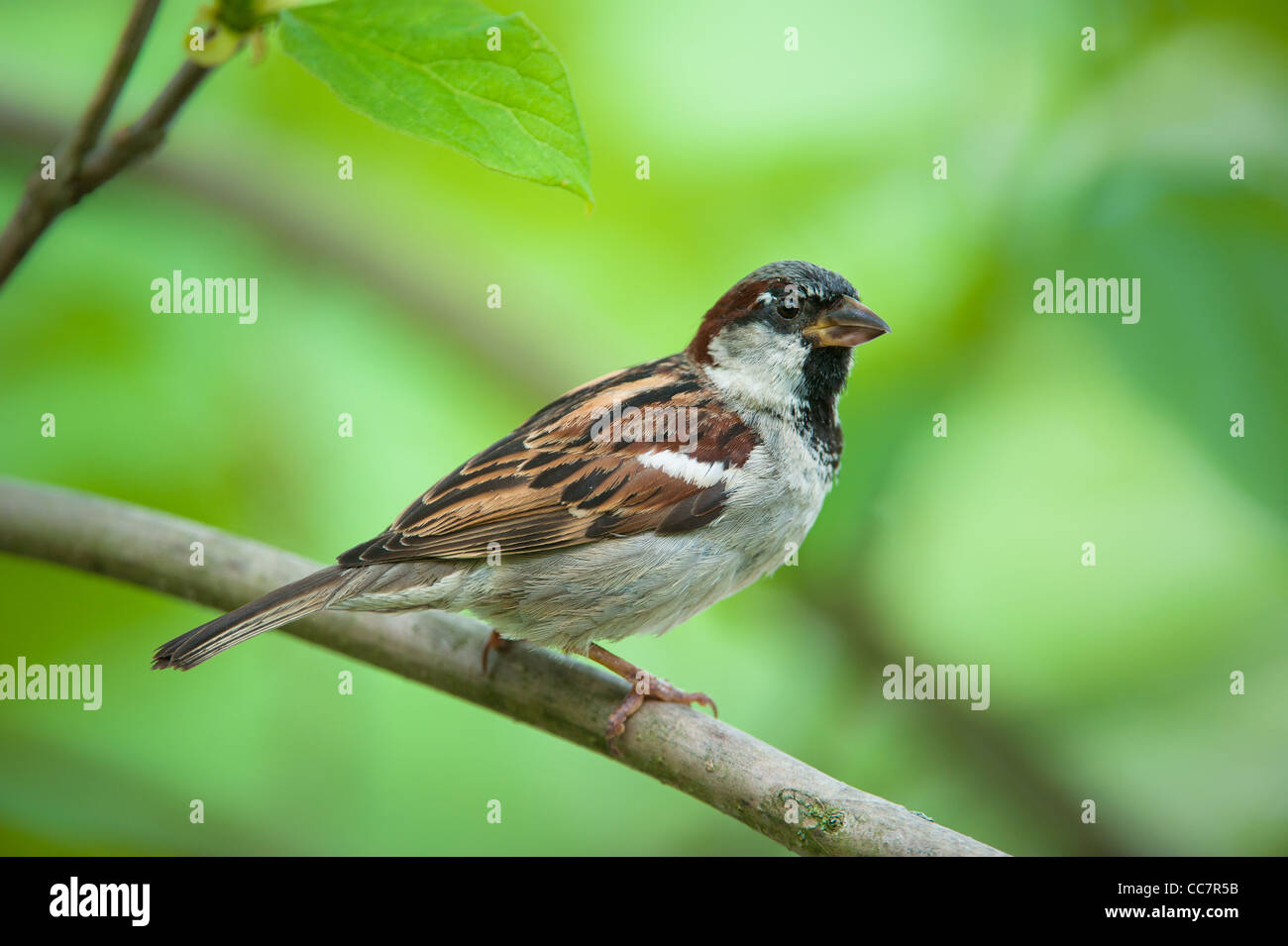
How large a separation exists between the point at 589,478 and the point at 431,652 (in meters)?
0.71

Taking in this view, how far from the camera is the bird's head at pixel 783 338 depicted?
3.54 m

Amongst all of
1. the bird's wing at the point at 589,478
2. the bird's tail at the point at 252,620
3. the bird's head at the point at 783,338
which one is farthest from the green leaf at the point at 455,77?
the bird's head at the point at 783,338

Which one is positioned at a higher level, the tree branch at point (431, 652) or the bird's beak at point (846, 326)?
the bird's beak at point (846, 326)

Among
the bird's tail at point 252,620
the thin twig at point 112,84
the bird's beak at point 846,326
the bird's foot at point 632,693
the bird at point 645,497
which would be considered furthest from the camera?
the bird's beak at point 846,326

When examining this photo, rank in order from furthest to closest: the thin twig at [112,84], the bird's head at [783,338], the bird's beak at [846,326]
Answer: the bird's head at [783,338] < the bird's beak at [846,326] < the thin twig at [112,84]

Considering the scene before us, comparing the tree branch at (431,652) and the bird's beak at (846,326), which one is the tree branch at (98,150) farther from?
the bird's beak at (846,326)

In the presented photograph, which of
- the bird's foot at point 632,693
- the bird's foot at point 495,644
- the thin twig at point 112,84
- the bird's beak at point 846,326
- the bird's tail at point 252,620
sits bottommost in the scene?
the bird's foot at point 632,693

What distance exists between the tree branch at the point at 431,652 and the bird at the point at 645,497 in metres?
0.09

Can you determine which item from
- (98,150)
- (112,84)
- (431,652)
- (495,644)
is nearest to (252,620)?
Result: (431,652)

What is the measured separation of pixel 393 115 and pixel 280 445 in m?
2.33

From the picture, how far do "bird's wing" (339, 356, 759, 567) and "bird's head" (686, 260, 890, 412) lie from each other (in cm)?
16

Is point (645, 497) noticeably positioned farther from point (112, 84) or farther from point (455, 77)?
point (112, 84)

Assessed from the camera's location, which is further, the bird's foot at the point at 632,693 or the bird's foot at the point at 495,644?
the bird's foot at the point at 495,644

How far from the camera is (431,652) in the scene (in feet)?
10.3
